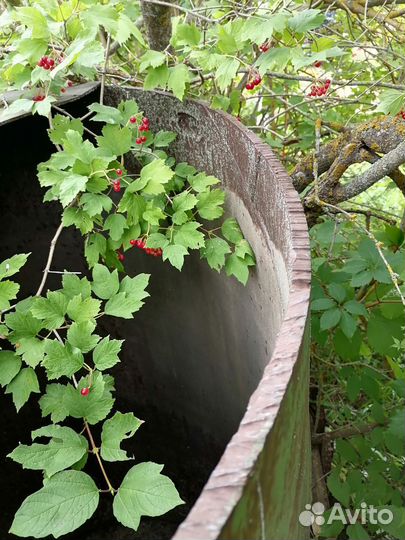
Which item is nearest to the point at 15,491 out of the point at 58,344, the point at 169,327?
the point at 169,327

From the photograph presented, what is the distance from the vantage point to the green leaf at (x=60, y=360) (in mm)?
1232

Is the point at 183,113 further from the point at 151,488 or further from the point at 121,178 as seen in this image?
the point at 151,488

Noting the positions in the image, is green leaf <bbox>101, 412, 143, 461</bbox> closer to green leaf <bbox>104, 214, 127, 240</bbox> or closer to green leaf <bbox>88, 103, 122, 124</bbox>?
green leaf <bbox>104, 214, 127, 240</bbox>

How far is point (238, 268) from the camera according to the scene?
1502mm

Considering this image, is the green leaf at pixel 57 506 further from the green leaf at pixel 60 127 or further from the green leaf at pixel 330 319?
the green leaf at pixel 60 127

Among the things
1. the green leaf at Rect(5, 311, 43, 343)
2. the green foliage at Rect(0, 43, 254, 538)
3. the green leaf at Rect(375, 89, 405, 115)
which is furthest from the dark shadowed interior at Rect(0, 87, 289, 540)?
the green leaf at Rect(5, 311, 43, 343)

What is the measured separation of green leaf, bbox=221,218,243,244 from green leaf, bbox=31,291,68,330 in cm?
51

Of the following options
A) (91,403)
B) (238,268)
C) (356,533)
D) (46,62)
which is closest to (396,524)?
(356,533)

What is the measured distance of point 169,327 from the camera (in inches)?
89.2

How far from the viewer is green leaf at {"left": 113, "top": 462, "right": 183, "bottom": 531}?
1045 mm

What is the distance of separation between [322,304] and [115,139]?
73 cm

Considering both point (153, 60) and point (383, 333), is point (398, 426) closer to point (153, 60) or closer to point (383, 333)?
point (383, 333)

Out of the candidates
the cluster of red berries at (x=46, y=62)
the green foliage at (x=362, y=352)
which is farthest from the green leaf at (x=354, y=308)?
the cluster of red berries at (x=46, y=62)

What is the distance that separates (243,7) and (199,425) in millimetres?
1639
